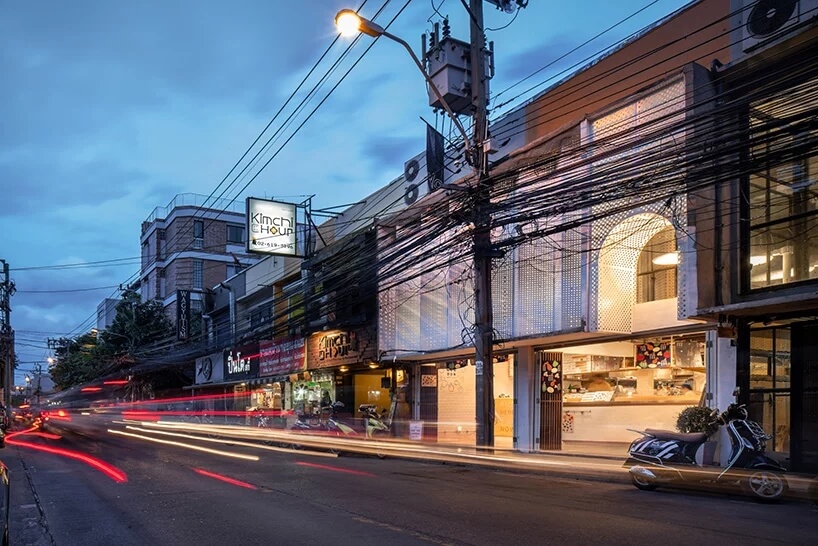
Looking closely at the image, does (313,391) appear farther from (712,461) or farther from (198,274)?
(198,274)

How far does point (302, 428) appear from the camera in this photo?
24797 mm

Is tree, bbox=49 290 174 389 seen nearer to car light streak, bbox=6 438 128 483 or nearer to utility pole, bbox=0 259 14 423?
utility pole, bbox=0 259 14 423

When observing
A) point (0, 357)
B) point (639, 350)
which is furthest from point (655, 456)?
point (0, 357)

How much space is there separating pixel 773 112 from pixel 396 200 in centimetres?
1287

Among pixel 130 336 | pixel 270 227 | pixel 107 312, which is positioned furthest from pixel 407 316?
pixel 107 312

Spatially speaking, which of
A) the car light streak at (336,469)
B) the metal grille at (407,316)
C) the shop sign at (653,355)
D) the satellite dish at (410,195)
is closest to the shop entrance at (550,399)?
the shop sign at (653,355)

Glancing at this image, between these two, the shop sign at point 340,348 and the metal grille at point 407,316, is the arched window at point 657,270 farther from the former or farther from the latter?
the shop sign at point 340,348

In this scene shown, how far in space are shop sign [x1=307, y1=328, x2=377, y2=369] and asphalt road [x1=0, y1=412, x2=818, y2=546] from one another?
9.62 metres

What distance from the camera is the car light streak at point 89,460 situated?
14.8m

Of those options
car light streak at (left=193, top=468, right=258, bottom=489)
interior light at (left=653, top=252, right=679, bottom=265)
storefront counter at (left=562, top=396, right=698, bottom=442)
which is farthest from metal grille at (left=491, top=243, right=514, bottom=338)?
car light streak at (left=193, top=468, right=258, bottom=489)

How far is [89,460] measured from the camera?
18859 mm

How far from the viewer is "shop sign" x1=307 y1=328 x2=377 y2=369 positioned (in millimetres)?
25281

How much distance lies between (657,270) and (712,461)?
590 centimetres

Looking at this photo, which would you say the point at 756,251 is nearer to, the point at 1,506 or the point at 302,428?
the point at 1,506
